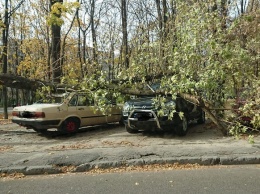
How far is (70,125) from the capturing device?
1028 cm

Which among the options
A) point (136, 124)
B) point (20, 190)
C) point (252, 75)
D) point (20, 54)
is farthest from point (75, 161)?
point (20, 54)

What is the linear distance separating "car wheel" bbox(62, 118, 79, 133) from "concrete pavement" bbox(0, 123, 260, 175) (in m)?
2.07

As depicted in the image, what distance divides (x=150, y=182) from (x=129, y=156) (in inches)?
68.3

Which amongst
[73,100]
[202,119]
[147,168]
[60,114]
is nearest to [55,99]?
[73,100]

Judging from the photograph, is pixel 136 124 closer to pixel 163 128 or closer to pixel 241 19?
pixel 163 128

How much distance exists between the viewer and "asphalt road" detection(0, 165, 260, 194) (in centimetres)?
498

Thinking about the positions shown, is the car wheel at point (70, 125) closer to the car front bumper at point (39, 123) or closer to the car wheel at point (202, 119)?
the car front bumper at point (39, 123)

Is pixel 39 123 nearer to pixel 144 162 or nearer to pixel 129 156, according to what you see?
pixel 129 156

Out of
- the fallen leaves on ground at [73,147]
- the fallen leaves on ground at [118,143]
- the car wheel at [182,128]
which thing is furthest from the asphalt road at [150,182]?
the car wheel at [182,128]

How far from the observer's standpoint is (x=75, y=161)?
6848 mm

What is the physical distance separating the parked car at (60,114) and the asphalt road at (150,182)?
3.32m

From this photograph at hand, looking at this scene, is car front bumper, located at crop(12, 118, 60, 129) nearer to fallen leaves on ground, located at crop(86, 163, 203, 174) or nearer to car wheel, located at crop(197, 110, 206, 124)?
fallen leaves on ground, located at crop(86, 163, 203, 174)

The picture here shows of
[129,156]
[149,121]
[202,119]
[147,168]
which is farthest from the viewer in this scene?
[202,119]

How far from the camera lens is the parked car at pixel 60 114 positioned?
9.44 metres
